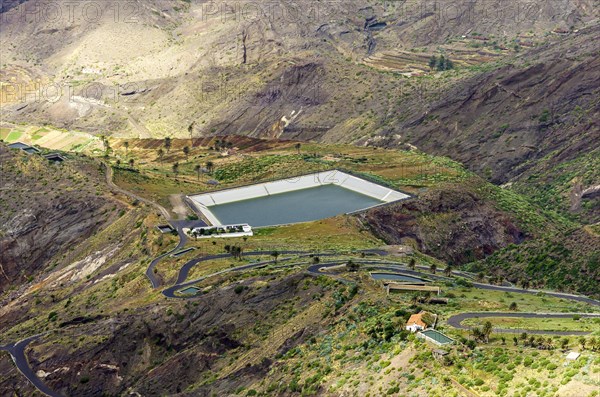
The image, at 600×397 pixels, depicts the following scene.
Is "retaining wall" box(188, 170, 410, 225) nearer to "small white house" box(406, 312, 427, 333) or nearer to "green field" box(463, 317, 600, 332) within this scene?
"green field" box(463, 317, 600, 332)

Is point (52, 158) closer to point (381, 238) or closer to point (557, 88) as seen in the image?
point (381, 238)

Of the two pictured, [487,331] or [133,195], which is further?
[133,195]

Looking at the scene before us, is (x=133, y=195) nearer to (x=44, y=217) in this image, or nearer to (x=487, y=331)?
(x=44, y=217)

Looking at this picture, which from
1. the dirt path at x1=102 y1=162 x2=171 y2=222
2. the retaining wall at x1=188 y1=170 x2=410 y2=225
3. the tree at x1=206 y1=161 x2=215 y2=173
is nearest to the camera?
the dirt path at x1=102 y1=162 x2=171 y2=222

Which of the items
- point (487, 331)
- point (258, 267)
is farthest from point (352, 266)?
point (487, 331)

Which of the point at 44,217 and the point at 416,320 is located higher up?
the point at 416,320

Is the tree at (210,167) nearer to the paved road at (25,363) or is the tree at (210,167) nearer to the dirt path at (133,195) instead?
the dirt path at (133,195)

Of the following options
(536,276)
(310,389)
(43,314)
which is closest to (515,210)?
(536,276)

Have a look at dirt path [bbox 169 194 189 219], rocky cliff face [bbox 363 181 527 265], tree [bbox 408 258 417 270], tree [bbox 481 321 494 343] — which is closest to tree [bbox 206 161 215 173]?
dirt path [bbox 169 194 189 219]
